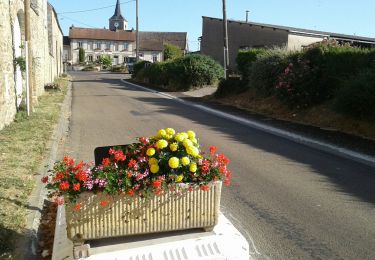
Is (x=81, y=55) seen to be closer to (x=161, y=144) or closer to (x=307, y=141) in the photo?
(x=307, y=141)

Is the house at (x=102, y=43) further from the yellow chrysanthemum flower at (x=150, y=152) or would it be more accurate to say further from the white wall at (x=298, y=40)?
the yellow chrysanthemum flower at (x=150, y=152)

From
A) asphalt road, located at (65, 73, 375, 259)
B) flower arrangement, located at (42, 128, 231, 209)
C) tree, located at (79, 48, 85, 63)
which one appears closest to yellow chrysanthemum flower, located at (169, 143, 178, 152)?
flower arrangement, located at (42, 128, 231, 209)

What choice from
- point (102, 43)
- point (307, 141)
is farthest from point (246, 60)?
point (102, 43)

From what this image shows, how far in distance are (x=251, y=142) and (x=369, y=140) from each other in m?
2.93

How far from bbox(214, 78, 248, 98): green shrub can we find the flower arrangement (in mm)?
16947

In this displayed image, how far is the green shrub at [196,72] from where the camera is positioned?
2695 cm

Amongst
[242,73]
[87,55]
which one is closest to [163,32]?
[87,55]

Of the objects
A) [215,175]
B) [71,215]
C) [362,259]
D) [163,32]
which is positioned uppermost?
[163,32]

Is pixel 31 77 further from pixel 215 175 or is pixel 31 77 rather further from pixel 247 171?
pixel 215 175

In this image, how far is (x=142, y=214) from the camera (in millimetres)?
3463

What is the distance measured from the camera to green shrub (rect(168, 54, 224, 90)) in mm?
26953

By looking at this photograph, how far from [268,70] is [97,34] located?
85.9 meters

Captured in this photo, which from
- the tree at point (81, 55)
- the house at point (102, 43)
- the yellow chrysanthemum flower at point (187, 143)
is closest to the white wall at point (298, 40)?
the yellow chrysanthemum flower at point (187, 143)

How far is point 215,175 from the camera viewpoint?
11.9 ft
